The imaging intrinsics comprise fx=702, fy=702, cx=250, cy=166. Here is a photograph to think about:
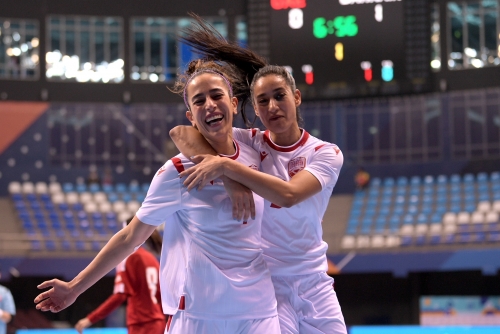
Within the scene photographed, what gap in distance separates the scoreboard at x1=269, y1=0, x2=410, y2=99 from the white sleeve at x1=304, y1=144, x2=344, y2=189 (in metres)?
10.2

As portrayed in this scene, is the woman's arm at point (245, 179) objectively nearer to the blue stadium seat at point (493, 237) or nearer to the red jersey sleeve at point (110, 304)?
the red jersey sleeve at point (110, 304)

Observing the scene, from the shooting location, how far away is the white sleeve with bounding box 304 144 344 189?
405cm

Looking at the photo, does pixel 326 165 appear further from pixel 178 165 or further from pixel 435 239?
pixel 435 239

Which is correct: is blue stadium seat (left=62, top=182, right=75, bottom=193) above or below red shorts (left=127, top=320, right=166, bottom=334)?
below

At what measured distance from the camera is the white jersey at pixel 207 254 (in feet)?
11.6

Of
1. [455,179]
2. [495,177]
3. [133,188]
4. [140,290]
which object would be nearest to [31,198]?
[133,188]

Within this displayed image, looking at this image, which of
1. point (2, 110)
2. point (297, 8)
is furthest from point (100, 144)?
point (297, 8)

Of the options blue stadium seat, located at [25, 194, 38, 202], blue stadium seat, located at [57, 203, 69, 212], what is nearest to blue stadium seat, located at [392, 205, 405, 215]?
blue stadium seat, located at [57, 203, 69, 212]

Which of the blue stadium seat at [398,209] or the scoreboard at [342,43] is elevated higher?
the scoreboard at [342,43]

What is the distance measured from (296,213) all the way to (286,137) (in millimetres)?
536

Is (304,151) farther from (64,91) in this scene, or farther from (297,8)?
(64,91)

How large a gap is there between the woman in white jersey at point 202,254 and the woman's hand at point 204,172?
0.10 m

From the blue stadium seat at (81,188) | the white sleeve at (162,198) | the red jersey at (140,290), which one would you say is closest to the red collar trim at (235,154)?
the white sleeve at (162,198)

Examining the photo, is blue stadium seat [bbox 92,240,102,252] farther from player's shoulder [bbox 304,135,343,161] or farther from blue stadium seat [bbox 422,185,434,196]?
player's shoulder [bbox 304,135,343,161]
